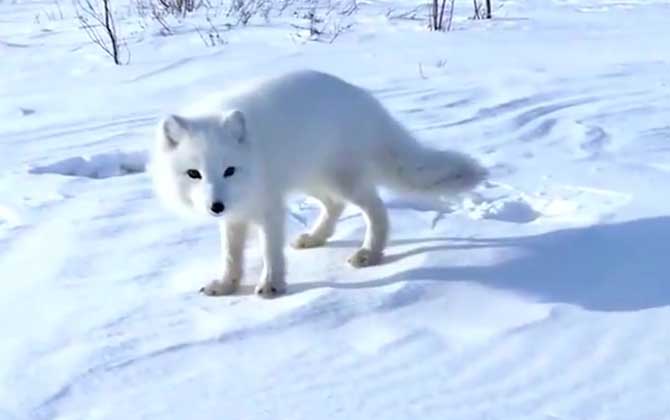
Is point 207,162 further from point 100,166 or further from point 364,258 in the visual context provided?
point 100,166

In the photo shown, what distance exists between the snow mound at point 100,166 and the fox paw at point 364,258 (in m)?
1.74

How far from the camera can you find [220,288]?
360 cm

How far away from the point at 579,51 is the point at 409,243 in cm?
448

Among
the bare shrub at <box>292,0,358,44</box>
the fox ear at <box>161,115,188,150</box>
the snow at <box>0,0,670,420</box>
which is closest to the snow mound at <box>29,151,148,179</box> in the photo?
the snow at <box>0,0,670,420</box>

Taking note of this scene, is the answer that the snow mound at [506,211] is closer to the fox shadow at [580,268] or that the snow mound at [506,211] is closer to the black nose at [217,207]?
the fox shadow at [580,268]

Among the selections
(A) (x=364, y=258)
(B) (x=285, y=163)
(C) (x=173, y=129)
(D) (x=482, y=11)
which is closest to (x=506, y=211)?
(A) (x=364, y=258)

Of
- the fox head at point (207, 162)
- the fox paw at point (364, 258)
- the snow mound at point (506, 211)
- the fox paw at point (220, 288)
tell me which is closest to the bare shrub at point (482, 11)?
the snow mound at point (506, 211)

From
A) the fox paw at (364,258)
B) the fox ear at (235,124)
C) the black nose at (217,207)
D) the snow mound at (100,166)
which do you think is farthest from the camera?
the snow mound at (100,166)

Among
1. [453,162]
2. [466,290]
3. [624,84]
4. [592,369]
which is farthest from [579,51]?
[592,369]

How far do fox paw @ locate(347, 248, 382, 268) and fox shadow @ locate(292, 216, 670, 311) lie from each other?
0.16ft

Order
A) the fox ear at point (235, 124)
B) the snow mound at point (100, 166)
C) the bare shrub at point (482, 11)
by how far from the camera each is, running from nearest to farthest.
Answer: the fox ear at point (235, 124) < the snow mound at point (100, 166) < the bare shrub at point (482, 11)

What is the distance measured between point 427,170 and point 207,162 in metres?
0.89

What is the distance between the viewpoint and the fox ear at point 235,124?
3342 millimetres

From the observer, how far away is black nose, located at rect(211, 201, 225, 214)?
3240mm
